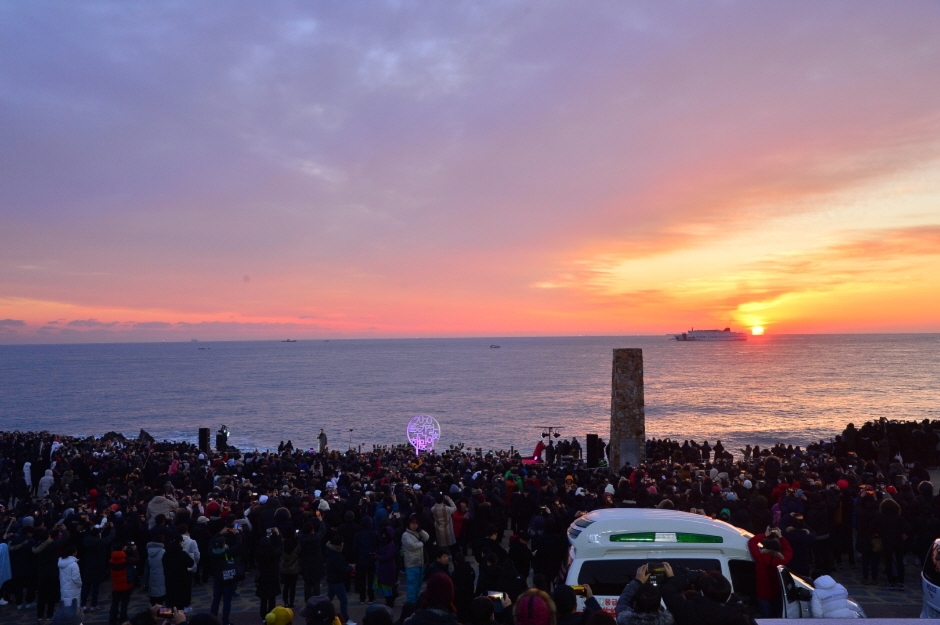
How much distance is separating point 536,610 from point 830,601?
332cm

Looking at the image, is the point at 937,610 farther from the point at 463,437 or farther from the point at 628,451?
the point at 463,437

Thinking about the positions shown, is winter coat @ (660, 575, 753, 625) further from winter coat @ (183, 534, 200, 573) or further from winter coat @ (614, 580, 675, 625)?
winter coat @ (183, 534, 200, 573)

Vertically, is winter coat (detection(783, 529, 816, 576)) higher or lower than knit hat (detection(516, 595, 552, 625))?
lower

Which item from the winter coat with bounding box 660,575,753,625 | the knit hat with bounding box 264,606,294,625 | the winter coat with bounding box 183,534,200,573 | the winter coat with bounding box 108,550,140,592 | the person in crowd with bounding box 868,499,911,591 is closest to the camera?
the winter coat with bounding box 660,575,753,625

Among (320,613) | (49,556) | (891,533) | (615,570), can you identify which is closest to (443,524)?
(615,570)

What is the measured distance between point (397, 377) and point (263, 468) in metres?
109

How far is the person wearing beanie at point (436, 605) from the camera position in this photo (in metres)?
5.56

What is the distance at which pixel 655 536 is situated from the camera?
6.52 meters

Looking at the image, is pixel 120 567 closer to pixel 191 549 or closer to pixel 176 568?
pixel 176 568

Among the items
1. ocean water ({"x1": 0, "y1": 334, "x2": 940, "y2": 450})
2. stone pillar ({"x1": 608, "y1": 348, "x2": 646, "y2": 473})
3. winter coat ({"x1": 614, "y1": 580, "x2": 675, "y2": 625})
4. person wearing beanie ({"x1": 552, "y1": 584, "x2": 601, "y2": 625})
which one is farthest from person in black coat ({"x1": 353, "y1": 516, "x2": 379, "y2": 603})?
ocean water ({"x1": 0, "y1": 334, "x2": 940, "y2": 450})

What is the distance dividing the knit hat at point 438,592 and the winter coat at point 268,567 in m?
4.47

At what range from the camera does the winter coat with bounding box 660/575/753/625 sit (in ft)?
16.1

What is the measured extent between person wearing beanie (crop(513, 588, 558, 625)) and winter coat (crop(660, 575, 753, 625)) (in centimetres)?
100

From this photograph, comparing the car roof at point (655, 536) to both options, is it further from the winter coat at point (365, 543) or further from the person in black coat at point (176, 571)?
the person in black coat at point (176, 571)
